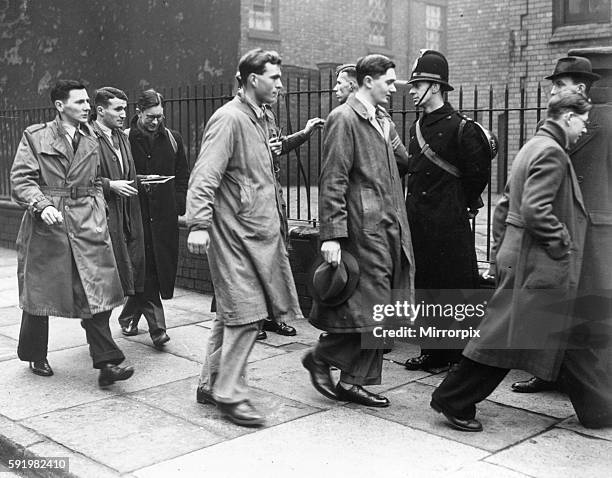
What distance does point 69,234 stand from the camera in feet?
17.7

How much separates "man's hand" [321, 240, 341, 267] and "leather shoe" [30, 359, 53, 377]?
7.43 ft

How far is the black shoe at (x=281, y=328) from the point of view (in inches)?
269

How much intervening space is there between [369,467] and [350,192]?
168 cm

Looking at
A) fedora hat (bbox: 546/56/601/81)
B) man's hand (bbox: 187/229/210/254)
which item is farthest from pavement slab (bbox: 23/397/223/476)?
fedora hat (bbox: 546/56/601/81)

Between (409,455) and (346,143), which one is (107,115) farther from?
(409,455)

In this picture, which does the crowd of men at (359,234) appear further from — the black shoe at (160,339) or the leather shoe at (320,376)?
the black shoe at (160,339)

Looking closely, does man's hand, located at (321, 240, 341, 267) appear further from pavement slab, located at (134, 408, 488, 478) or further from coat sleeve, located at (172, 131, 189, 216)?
coat sleeve, located at (172, 131, 189, 216)

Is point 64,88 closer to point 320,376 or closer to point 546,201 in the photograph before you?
point 320,376

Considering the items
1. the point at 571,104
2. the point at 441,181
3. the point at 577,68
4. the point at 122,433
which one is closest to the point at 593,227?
the point at 571,104

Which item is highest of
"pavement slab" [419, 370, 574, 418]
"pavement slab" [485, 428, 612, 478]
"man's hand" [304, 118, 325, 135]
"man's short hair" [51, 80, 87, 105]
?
"man's short hair" [51, 80, 87, 105]

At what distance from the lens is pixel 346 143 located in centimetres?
483

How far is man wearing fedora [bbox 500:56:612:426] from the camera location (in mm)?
4508

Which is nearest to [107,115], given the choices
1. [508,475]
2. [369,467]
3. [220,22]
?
[369,467]

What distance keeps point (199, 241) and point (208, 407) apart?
1162 mm
